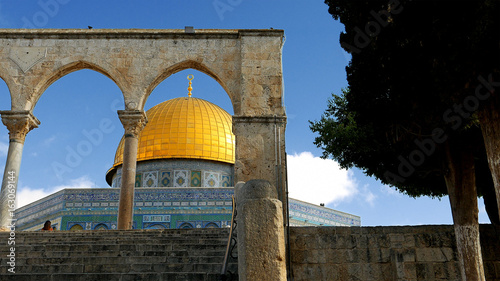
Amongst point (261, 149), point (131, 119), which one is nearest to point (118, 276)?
point (261, 149)

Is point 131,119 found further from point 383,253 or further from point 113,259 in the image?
point 383,253

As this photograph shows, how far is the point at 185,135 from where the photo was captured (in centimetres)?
2294

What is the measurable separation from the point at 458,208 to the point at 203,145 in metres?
17.0

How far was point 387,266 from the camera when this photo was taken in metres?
6.59

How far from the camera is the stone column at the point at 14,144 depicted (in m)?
9.86

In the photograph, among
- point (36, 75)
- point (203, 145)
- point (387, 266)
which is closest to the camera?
point (387, 266)

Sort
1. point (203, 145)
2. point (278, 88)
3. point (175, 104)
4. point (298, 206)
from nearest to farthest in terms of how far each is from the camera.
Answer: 1. point (278, 88)
2. point (298, 206)
3. point (203, 145)
4. point (175, 104)

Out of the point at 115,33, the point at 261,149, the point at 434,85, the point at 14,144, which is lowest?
the point at 434,85

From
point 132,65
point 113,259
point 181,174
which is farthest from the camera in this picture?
point 181,174

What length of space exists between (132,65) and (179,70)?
109 cm

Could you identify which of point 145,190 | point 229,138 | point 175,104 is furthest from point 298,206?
point 175,104

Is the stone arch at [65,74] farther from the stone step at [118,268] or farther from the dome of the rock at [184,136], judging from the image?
the dome of the rock at [184,136]

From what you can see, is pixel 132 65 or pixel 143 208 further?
pixel 143 208

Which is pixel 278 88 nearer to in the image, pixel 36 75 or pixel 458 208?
pixel 458 208
